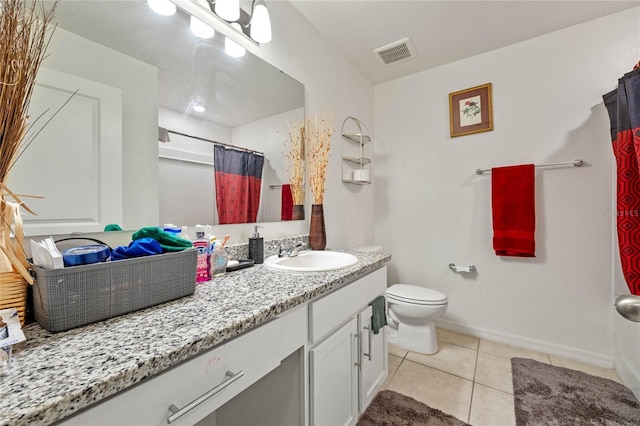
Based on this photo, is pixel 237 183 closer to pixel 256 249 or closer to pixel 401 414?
pixel 256 249

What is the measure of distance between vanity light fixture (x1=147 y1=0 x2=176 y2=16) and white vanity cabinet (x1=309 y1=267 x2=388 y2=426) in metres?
1.28

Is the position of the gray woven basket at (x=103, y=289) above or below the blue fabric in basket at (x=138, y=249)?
below

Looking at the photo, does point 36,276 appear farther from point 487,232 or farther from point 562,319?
point 562,319

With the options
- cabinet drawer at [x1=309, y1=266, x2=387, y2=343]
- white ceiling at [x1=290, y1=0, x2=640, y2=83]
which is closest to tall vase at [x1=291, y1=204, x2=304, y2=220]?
cabinet drawer at [x1=309, y1=266, x2=387, y2=343]

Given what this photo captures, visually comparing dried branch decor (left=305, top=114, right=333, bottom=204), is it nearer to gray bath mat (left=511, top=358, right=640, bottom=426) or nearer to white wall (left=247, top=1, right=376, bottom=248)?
white wall (left=247, top=1, right=376, bottom=248)

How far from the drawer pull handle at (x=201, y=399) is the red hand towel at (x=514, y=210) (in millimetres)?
2042

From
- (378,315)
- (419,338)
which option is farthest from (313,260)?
(419,338)

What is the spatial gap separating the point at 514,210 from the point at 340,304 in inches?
65.0

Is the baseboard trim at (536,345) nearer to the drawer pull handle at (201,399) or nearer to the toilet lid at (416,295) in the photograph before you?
the toilet lid at (416,295)

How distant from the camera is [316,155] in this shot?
5.48 ft

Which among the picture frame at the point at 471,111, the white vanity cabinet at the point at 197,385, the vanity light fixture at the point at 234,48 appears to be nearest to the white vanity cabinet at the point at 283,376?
the white vanity cabinet at the point at 197,385

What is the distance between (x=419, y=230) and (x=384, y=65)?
149cm

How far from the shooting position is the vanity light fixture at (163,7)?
1.01 meters

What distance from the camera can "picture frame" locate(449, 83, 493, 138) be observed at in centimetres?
206
